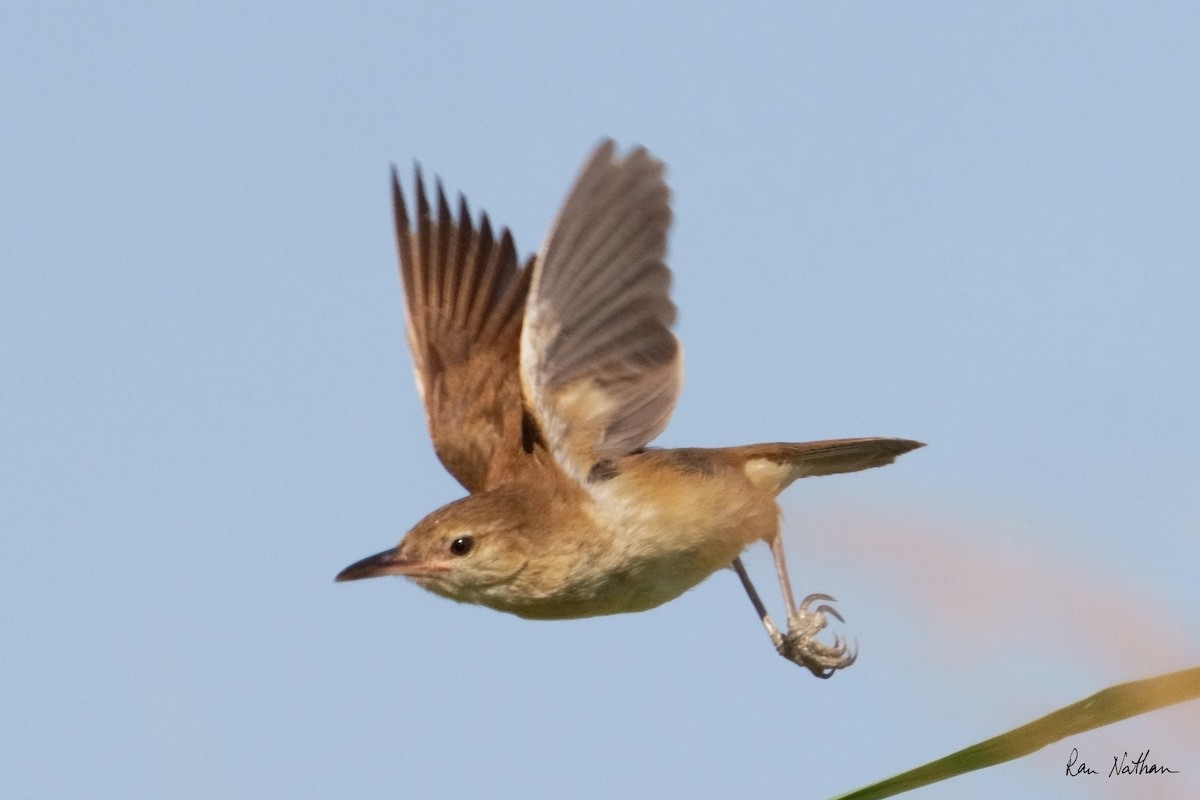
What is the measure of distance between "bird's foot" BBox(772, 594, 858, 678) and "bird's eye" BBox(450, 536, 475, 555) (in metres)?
1.64

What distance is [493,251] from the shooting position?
5.90 m

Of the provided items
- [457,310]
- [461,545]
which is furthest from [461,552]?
[457,310]

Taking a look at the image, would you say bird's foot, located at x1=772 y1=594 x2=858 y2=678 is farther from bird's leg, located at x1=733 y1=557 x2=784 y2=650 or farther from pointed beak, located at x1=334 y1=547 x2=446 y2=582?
pointed beak, located at x1=334 y1=547 x2=446 y2=582

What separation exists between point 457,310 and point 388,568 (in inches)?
64.8

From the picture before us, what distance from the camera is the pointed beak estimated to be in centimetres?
452

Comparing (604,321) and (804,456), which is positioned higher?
(604,321)

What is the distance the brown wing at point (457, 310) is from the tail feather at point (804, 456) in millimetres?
950

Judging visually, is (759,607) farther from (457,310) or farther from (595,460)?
(457,310)

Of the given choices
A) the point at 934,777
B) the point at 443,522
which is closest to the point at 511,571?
the point at 443,522

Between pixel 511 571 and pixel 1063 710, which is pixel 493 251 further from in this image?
pixel 1063 710

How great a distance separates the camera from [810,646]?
569 centimetres

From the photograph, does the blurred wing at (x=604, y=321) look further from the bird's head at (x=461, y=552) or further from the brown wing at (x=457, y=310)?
the brown wing at (x=457, y=310)

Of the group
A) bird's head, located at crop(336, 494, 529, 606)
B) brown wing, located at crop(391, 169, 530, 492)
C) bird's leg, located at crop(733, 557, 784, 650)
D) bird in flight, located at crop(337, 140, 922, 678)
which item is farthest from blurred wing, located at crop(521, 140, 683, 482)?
bird's leg, located at crop(733, 557, 784, 650)

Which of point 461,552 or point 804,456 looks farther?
point 804,456
